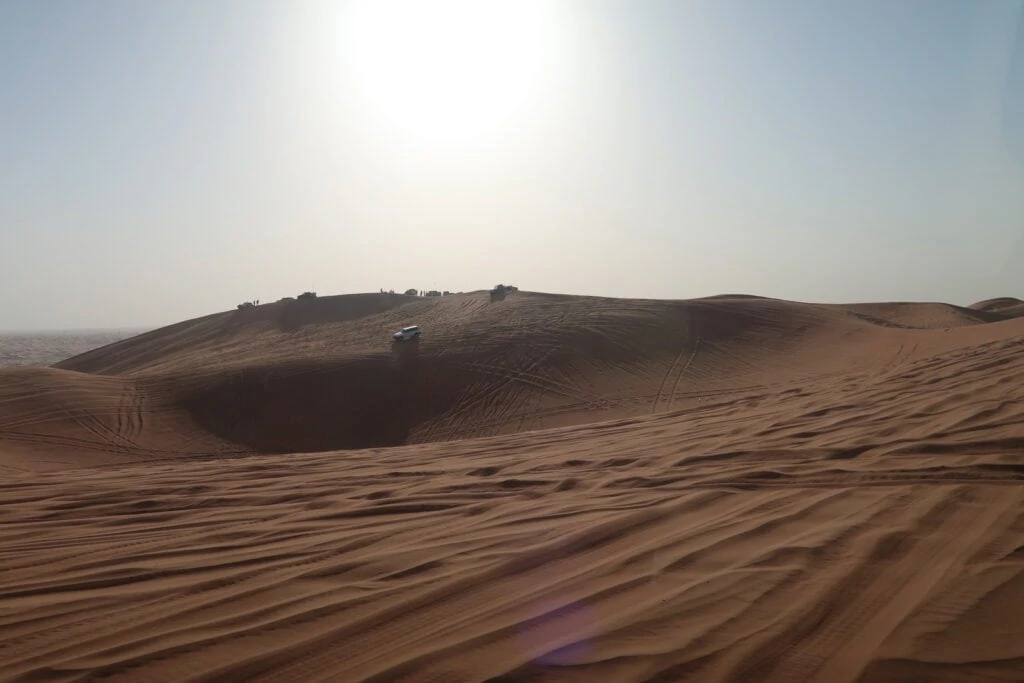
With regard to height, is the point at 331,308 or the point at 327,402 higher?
the point at 331,308

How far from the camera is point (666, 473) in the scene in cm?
565

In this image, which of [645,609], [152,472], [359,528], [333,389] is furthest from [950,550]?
[333,389]

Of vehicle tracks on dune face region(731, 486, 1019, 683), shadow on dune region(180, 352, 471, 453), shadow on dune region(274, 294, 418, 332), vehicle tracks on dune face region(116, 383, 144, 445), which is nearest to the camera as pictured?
vehicle tracks on dune face region(731, 486, 1019, 683)

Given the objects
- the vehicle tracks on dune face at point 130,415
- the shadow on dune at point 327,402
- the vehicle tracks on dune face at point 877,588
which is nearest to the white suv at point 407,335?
the shadow on dune at point 327,402

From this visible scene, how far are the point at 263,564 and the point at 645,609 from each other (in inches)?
89.3

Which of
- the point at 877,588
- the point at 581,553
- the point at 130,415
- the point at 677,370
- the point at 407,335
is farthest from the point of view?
the point at 407,335

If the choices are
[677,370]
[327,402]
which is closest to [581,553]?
[327,402]

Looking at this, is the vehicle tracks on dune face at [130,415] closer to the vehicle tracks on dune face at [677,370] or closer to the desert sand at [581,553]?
the desert sand at [581,553]

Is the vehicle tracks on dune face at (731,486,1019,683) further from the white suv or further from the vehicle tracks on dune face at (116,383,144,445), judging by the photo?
the white suv

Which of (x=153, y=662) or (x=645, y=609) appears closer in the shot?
(x=153, y=662)

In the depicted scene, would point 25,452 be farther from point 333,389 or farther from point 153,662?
point 153,662

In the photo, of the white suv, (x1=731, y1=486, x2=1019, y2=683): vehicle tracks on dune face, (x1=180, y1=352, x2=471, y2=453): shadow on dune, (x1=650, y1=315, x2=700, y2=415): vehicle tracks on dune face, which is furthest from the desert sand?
the white suv

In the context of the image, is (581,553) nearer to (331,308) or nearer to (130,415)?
(130,415)

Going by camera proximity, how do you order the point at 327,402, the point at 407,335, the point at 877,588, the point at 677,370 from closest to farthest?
the point at 877,588, the point at 327,402, the point at 677,370, the point at 407,335
